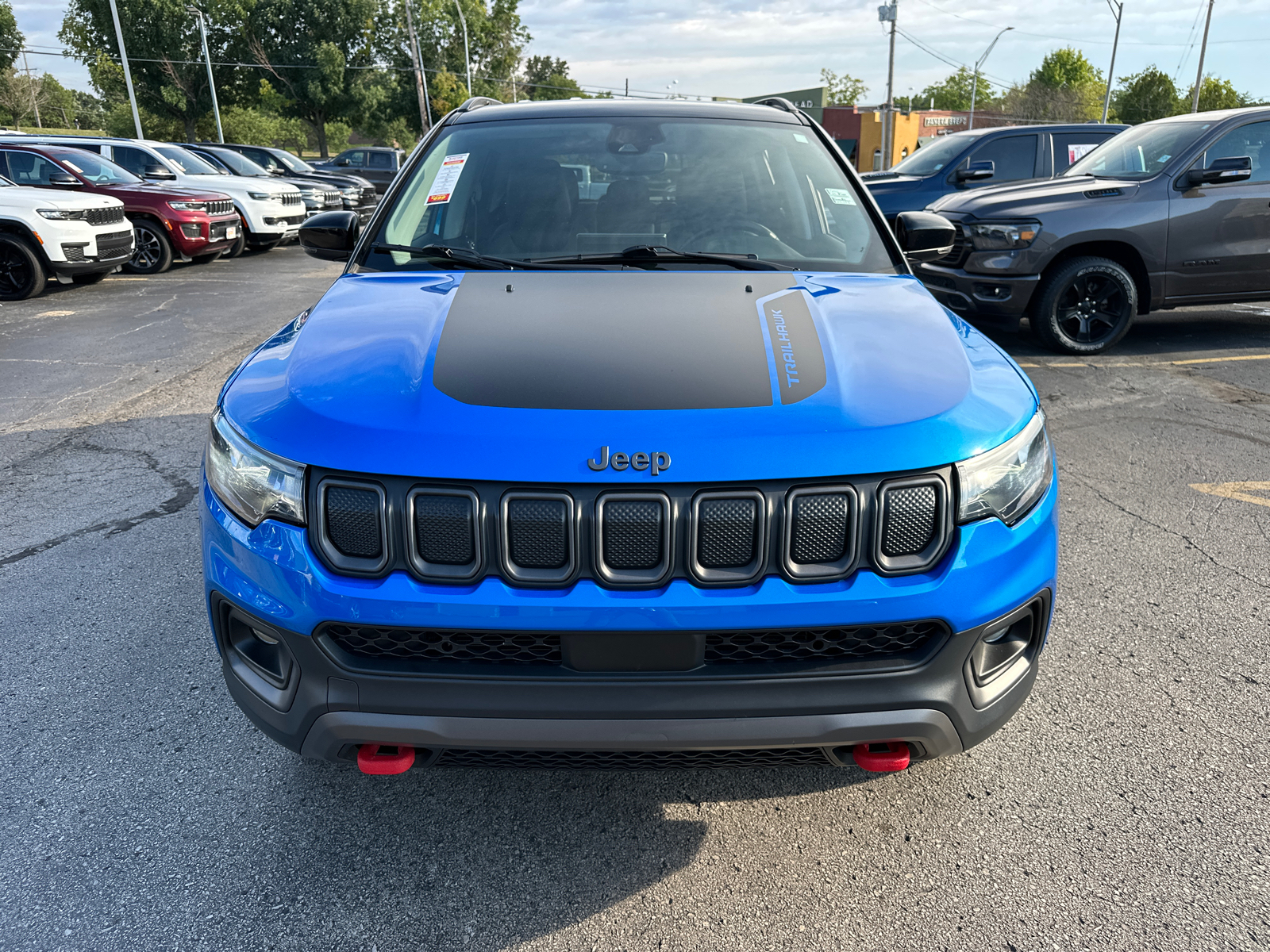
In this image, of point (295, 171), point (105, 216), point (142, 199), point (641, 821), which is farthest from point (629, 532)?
point (295, 171)

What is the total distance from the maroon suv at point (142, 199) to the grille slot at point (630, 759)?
40.6 feet

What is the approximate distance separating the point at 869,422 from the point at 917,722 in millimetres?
606

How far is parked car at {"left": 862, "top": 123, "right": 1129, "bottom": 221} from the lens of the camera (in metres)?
10.0

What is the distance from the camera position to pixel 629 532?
172 cm

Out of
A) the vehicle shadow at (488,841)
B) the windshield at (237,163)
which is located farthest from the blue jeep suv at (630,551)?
the windshield at (237,163)

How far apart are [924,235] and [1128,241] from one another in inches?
179

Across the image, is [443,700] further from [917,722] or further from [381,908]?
[917,722]

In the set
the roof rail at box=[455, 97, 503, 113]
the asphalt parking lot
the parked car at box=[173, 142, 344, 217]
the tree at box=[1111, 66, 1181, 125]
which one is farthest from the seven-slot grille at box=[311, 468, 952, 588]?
the tree at box=[1111, 66, 1181, 125]

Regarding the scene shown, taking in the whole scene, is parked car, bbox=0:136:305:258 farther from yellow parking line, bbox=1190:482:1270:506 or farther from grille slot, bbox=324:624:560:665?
grille slot, bbox=324:624:560:665

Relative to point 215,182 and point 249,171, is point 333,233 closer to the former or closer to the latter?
point 215,182

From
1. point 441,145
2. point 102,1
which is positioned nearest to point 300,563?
point 441,145

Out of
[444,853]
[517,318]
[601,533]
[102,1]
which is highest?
[102,1]

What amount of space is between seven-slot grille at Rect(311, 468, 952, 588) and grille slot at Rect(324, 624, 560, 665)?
0.36 feet

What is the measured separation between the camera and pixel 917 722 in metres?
1.79
